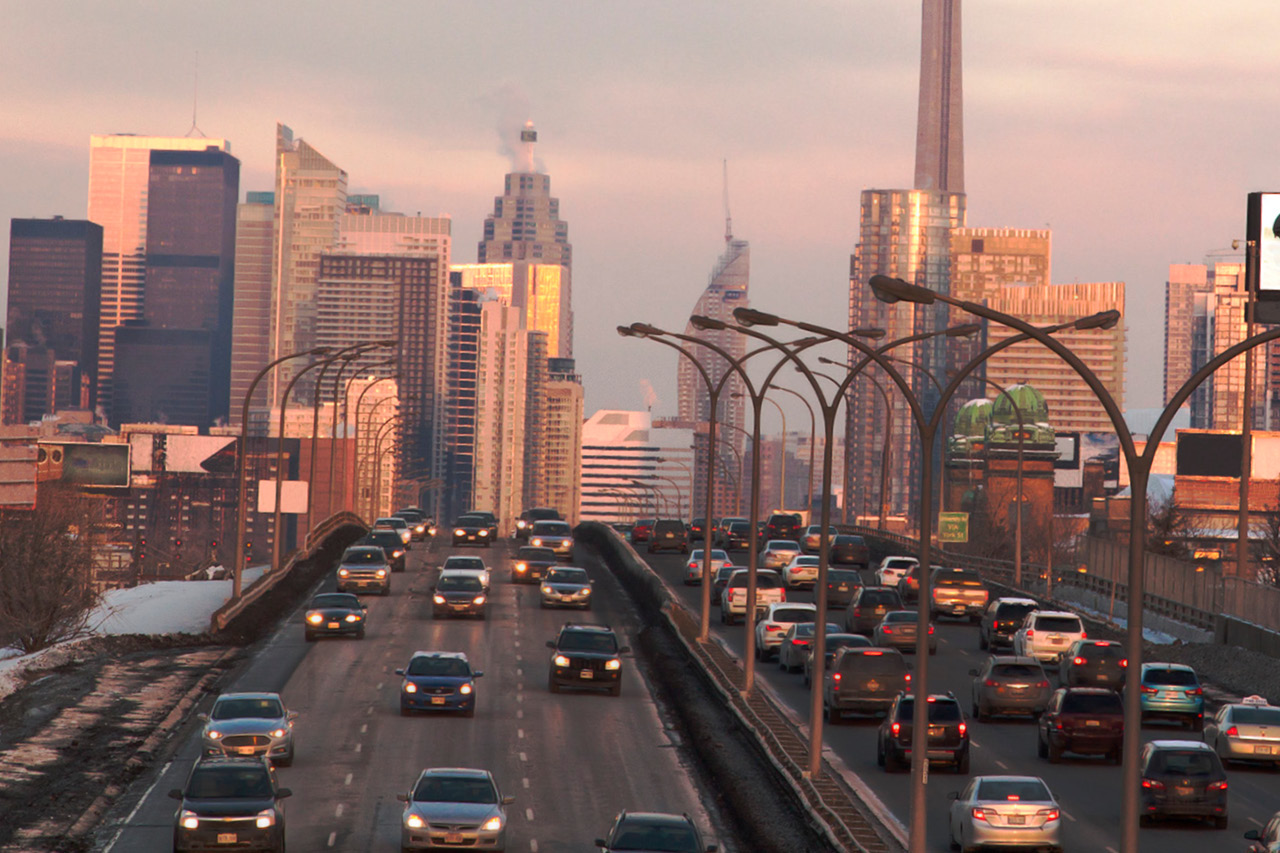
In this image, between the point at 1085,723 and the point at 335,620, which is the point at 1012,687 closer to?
the point at 1085,723

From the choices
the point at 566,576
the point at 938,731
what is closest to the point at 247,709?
the point at 938,731

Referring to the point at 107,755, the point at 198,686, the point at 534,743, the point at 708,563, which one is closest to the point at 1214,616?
the point at 708,563

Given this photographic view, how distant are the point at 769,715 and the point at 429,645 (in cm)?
1710

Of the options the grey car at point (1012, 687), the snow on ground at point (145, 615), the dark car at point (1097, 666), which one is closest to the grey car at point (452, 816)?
the grey car at point (1012, 687)

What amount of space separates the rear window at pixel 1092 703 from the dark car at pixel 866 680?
534 cm

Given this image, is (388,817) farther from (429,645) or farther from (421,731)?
(429,645)

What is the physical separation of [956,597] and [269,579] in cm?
2576

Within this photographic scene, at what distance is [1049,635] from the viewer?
51719 millimetres

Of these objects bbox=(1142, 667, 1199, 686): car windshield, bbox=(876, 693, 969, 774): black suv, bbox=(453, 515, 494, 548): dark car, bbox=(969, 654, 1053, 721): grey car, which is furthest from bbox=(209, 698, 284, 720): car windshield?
bbox=(453, 515, 494, 548): dark car

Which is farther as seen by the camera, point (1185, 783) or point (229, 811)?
point (1185, 783)

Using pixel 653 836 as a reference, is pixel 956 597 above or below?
above

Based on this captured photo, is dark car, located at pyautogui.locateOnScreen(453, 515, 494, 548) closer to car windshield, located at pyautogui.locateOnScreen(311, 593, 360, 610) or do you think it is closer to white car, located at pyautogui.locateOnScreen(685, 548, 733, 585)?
white car, located at pyautogui.locateOnScreen(685, 548, 733, 585)

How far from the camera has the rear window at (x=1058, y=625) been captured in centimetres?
5175

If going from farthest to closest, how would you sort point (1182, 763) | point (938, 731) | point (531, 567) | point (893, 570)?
point (531, 567) → point (893, 570) → point (938, 731) → point (1182, 763)
